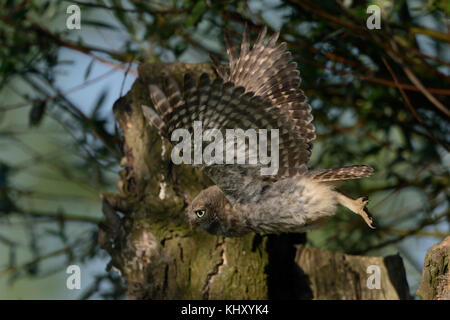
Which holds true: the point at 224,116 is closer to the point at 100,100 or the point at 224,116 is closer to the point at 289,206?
the point at 289,206

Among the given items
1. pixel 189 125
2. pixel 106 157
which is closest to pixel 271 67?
pixel 189 125

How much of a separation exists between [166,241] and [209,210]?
38 cm

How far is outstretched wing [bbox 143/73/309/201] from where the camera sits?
2.83m

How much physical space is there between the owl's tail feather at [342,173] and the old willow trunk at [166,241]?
607 millimetres

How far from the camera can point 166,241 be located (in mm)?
3408

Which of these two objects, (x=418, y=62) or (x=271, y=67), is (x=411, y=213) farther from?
(x=271, y=67)

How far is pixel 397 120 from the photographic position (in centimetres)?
408

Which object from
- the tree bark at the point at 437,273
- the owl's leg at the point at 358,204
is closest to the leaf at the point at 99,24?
the owl's leg at the point at 358,204

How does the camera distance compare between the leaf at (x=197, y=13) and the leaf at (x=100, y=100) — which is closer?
the leaf at (x=197, y=13)

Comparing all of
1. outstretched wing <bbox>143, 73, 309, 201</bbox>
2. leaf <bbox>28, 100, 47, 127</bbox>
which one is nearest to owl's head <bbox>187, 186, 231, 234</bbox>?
outstretched wing <bbox>143, 73, 309, 201</bbox>

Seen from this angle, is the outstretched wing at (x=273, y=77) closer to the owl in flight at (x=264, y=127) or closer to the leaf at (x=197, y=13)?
the owl in flight at (x=264, y=127)

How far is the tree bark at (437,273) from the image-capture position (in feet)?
8.34

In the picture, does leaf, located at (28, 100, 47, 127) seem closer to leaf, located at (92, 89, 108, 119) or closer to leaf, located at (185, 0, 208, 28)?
leaf, located at (92, 89, 108, 119)

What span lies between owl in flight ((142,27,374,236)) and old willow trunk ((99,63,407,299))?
0.79 ft
